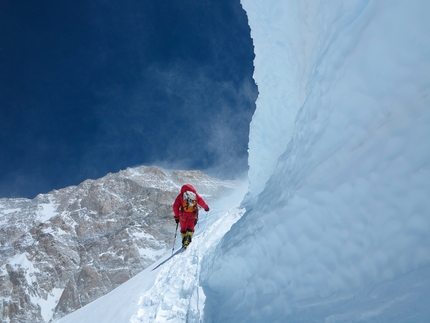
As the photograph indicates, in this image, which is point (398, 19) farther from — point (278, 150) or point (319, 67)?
point (278, 150)

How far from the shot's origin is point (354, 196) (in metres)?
2.65

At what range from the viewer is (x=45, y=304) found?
69625 mm

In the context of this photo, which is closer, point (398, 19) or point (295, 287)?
point (398, 19)

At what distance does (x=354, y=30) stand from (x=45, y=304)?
83.3 m

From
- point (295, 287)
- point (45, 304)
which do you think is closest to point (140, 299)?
point (295, 287)

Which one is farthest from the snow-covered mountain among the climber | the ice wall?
the climber

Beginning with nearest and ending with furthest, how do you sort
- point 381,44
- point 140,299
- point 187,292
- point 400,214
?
point 400,214 < point 381,44 < point 187,292 < point 140,299

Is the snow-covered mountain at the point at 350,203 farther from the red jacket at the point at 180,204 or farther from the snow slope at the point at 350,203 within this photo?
the red jacket at the point at 180,204

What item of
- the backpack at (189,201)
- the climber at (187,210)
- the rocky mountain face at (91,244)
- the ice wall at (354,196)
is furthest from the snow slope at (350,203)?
the rocky mountain face at (91,244)

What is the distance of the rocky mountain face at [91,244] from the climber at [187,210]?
58.4m

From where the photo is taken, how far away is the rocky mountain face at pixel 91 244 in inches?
2601

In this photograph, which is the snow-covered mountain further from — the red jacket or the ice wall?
the red jacket

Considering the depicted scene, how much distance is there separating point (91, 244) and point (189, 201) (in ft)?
255

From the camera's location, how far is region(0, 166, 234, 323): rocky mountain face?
66.1 metres
